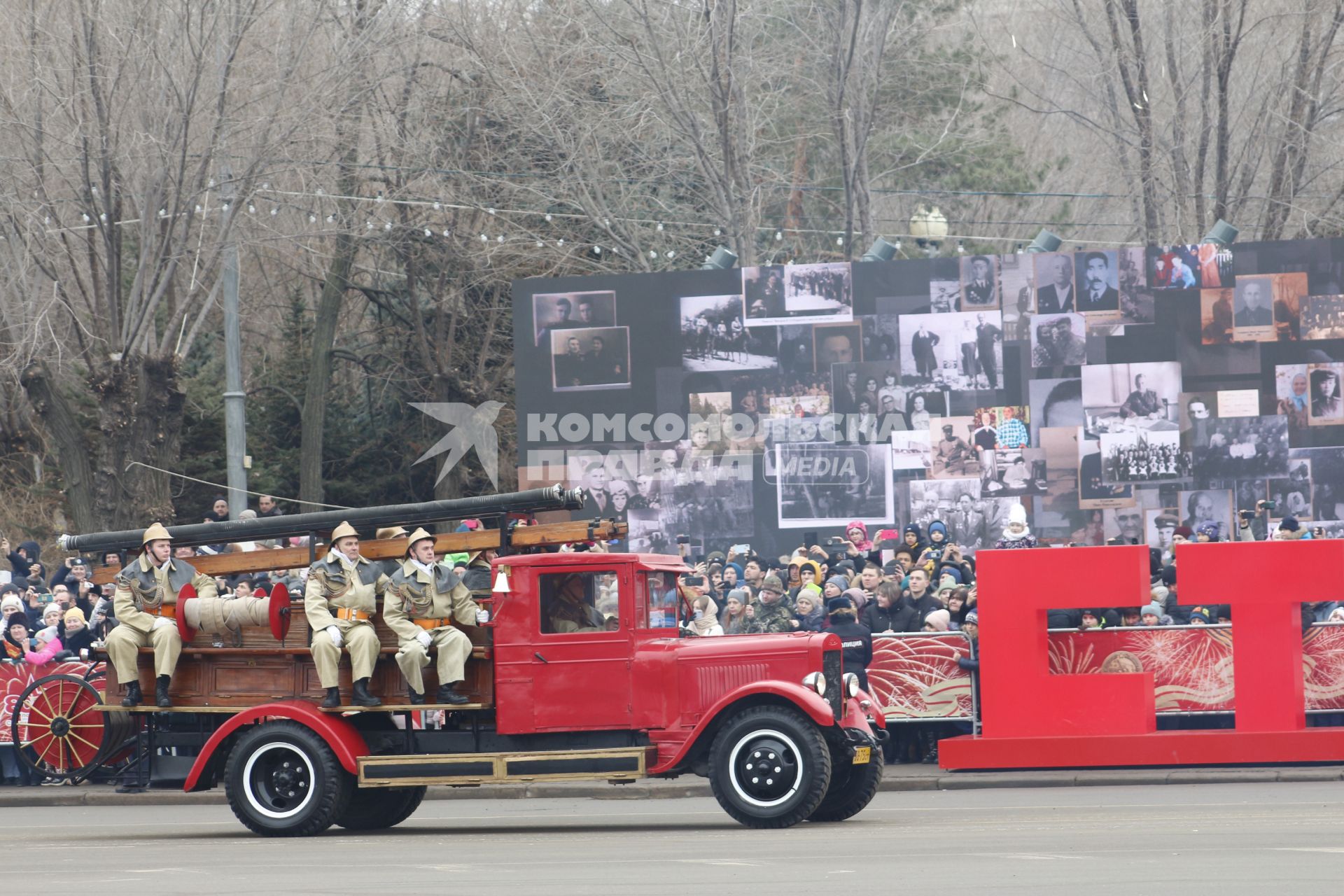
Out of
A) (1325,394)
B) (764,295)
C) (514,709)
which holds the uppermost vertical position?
(764,295)

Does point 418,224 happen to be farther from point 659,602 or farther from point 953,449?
point 659,602

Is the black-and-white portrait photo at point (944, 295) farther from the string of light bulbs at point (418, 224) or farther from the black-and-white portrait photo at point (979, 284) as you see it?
the string of light bulbs at point (418, 224)

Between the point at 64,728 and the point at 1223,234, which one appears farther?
the point at 1223,234

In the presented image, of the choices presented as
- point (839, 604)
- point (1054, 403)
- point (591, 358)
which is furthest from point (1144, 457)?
point (839, 604)

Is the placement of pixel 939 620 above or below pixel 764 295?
below

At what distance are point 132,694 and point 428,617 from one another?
99.6 inches

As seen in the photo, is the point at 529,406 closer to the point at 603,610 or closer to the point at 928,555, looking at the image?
the point at 928,555

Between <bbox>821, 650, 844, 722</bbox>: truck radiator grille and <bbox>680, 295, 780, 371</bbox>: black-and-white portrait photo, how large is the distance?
10.9m

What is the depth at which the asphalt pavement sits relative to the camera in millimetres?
10188

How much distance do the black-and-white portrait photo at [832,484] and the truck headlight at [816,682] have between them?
10.6 m

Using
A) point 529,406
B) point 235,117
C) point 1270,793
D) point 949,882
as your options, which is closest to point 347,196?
point 235,117

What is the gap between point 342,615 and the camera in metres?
14.3

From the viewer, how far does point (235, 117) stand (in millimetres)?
26125

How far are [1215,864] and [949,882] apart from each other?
5.25ft
